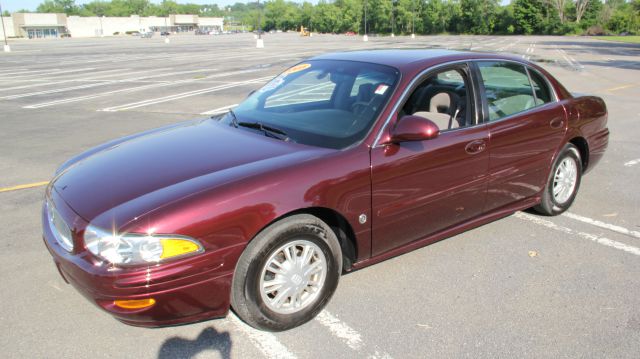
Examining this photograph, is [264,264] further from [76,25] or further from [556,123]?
[76,25]

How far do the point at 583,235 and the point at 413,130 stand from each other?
7.43 ft

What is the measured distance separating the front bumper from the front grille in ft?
0.17

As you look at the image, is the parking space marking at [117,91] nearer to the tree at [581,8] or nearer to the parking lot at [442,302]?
the parking lot at [442,302]

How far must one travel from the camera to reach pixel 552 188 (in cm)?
457

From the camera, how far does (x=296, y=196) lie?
2.83 m

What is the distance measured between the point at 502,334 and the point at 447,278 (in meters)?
0.72

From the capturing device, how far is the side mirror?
3156 millimetres

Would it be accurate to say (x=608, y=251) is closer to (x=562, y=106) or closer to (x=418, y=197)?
(x=562, y=106)

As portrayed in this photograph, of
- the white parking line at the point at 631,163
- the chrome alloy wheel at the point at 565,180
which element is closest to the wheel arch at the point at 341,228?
the chrome alloy wheel at the point at 565,180

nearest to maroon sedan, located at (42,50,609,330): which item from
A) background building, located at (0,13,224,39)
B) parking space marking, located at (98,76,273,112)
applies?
parking space marking, located at (98,76,273,112)

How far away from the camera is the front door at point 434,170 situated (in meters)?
3.23

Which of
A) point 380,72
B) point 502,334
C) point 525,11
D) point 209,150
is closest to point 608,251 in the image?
point 502,334

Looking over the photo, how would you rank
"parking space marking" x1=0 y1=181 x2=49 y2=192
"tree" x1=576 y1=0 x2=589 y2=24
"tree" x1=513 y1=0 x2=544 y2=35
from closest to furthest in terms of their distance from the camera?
"parking space marking" x1=0 y1=181 x2=49 y2=192 < "tree" x1=513 y1=0 x2=544 y2=35 < "tree" x1=576 y1=0 x2=589 y2=24

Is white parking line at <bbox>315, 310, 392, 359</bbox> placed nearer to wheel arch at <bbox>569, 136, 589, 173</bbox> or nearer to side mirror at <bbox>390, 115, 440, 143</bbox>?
side mirror at <bbox>390, 115, 440, 143</bbox>
